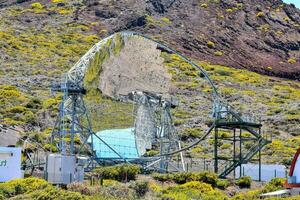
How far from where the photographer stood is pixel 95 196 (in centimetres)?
3450

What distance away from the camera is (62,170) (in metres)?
42.6

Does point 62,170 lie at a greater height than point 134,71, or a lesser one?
lesser

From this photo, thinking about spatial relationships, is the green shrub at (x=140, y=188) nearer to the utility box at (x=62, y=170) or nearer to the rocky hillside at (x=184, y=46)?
the utility box at (x=62, y=170)

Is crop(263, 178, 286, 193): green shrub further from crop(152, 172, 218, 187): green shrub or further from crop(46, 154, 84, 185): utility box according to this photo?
crop(46, 154, 84, 185): utility box

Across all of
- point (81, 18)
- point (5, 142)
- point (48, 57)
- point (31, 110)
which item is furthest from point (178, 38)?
point (5, 142)

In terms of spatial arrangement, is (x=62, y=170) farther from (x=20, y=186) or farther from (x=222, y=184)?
(x=222, y=184)

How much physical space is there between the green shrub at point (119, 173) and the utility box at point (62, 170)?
2.00 metres

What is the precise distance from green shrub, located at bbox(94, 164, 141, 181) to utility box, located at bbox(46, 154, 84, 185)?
200 centimetres

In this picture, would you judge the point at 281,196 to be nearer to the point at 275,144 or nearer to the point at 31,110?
the point at 275,144

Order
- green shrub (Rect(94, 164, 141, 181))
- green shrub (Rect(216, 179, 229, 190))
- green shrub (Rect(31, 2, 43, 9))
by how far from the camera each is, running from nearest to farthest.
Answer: green shrub (Rect(94, 164, 141, 181))
green shrub (Rect(216, 179, 229, 190))
green shrub (Rect(31, 2, 43, 9))

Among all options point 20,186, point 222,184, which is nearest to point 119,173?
point 222,184

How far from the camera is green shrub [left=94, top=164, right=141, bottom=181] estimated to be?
1785 inches

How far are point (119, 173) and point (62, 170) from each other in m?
4.24

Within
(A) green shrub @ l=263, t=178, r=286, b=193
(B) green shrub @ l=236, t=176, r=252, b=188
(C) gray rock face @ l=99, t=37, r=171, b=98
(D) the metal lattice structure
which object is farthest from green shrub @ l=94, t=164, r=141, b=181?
(A) green shrub @ l=263, t=178, r=286, b=193
